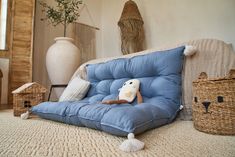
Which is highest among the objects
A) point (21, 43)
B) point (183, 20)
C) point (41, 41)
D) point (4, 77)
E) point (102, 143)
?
point (183, 20)

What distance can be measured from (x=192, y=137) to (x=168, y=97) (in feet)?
1.33

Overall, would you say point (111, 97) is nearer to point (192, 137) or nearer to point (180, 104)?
point (180, 104)

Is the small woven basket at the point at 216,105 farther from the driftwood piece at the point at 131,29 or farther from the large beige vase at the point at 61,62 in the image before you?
the large beige vase at the point at 61,62

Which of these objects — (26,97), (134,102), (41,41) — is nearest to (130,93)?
(134,102)

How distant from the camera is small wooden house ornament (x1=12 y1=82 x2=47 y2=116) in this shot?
167 cm

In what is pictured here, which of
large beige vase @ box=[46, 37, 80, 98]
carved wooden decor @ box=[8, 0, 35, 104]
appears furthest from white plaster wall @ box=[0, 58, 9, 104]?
large beige vase @ box=[46, 37, 80, 98]

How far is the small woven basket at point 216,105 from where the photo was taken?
36.4 inches

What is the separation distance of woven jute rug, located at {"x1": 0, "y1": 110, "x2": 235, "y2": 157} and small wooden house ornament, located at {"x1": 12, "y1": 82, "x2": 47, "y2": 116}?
579 millimetres

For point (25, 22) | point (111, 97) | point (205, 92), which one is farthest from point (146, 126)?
point (25, 22)

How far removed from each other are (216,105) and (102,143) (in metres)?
0.57

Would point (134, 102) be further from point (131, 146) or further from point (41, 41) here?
point (41, 41)

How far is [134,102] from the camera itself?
1.37 m

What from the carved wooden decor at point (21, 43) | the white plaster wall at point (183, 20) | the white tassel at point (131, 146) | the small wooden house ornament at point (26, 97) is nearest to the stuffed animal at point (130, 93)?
the white tassel at point (131, 146)

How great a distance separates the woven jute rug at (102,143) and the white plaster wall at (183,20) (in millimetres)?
1395
